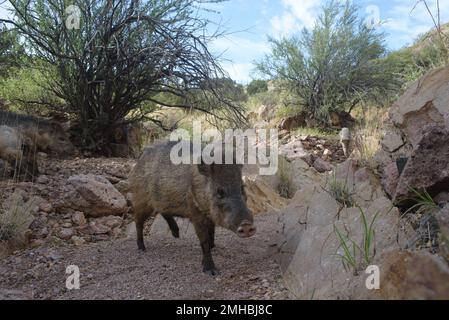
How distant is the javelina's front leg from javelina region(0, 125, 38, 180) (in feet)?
10.5

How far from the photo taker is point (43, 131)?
7512 mm

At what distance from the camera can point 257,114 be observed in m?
15.5

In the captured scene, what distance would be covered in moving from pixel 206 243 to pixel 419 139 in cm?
182

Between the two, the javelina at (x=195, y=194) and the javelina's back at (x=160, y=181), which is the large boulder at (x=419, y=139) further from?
the javelina's back at (x=160, y=181)

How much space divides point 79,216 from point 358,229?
11.8 ft

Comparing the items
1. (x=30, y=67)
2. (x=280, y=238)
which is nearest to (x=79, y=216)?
(x=280, y=238)

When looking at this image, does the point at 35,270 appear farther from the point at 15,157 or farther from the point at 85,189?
the point at 15,157

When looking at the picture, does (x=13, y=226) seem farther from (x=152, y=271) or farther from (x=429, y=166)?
(x=429, y=166)

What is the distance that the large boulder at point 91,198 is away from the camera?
5707 millimetres

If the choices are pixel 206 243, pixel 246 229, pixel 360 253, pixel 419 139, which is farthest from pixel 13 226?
pixel 419 139

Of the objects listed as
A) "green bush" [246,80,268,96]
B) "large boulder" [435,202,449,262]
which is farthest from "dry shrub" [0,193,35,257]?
"green bush" [246,80,268,96]

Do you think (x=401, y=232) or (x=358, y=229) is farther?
(x=358, y=229)

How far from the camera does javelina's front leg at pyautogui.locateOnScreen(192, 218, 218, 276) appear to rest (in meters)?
3.62

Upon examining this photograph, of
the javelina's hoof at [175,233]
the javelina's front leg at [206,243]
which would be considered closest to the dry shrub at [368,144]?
the javelina's front leg at [206,243]
